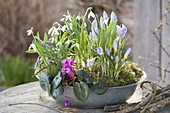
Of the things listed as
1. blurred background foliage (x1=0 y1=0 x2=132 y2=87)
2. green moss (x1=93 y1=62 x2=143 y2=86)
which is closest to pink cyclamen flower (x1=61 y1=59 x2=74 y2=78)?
green moss (x1=93 y1=62 x2=143 y2=86)

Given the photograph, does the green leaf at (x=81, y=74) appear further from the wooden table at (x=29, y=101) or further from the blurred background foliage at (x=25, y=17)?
the blurred background foliage at (x=25, y=17)

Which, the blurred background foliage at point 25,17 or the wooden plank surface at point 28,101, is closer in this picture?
the wooden plank surface at point 28,101

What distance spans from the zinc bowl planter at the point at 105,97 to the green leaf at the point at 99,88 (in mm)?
29

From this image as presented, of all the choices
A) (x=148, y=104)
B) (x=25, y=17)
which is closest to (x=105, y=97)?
(x=148, y=104)

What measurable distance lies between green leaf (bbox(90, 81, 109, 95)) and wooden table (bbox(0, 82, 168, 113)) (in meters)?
0.09

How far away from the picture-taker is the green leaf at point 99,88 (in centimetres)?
162

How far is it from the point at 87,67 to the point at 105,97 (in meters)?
0.13

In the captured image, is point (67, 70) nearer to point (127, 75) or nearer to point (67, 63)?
point (67, 63)

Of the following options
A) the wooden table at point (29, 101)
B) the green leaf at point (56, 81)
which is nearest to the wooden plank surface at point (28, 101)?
the wooden table at point (29, 101)

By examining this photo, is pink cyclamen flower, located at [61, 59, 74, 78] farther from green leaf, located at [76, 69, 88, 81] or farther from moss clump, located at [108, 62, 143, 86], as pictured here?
moss clump, located at [108, 62, 143, 86]

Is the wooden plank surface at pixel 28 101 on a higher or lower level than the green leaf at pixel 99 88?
lower

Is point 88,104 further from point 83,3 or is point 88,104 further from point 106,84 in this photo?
point 83,3

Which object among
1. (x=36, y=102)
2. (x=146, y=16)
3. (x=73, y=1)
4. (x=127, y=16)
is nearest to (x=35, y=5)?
(x=73, y=1)

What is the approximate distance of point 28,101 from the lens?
179 centimetres
